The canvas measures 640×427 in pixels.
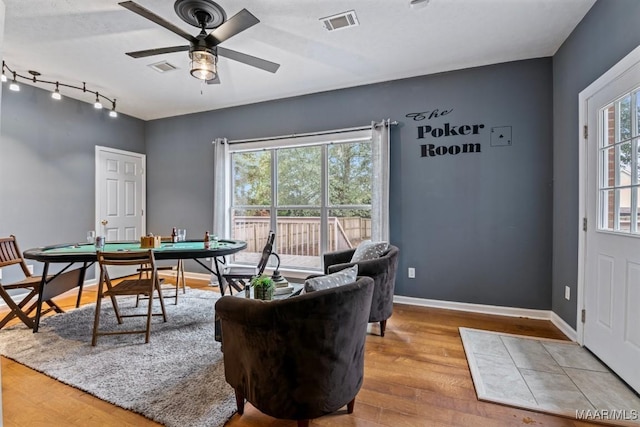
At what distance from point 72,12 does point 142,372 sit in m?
2.83

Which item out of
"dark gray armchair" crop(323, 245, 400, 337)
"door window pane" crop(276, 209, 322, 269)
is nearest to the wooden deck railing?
"door window pane" crop(276, 209, 322, 269)

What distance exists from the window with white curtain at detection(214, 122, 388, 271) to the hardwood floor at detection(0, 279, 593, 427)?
151 cm

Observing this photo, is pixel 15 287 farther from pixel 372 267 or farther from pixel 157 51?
pixel 372 267

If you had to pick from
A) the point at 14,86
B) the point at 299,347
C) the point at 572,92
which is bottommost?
the point at 299,347

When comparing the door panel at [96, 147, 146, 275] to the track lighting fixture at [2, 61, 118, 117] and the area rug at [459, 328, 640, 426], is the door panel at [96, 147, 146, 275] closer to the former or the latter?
the track lighting fixture at [2, 61, 118, 117]

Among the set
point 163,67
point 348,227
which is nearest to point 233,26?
point 163,67

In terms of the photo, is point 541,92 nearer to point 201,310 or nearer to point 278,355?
point 278,355

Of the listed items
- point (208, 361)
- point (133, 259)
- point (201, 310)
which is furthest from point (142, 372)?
point (201, 310)

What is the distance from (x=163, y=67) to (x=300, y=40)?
166 cm

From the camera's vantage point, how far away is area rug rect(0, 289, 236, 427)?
69.5 inches

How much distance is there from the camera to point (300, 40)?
2.88m

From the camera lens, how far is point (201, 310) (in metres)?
3.36

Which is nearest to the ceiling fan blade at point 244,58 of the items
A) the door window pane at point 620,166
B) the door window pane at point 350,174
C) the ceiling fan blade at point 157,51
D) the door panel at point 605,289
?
the ceiling fan blade at point 157,51

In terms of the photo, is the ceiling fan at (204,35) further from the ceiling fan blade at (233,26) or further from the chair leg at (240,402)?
the chair leg at (240,402)
